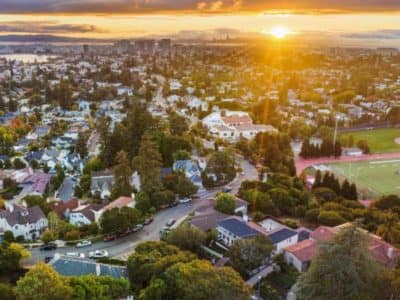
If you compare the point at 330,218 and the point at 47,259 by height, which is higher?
the point at 330,218

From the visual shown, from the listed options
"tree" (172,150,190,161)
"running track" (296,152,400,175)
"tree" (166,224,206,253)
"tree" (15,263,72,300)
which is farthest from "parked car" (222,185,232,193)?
"tree" (15,263,72,300)

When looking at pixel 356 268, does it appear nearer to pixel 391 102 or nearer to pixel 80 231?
pixel 80 231

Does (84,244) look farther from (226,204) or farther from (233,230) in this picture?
(226,204)

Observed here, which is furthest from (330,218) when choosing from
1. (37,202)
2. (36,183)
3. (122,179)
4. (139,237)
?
(36,183)

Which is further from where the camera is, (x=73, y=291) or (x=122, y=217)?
(x=122, y=217)

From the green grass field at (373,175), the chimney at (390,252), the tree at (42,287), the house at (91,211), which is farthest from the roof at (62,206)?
the green grass field at (373,175)

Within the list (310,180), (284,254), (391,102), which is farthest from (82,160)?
(391,102)
